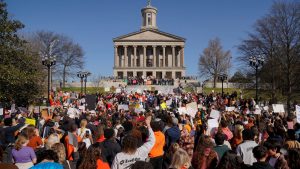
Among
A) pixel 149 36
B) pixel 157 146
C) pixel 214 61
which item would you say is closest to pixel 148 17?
pixel 149 36

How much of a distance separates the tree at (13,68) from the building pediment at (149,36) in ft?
217

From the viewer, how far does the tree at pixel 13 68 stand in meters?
22.6

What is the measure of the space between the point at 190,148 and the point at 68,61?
7819 cm

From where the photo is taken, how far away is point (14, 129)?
9953 millimetres

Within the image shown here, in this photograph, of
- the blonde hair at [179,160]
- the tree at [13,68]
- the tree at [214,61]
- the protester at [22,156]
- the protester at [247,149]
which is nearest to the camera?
the blonde hair at [179,160]

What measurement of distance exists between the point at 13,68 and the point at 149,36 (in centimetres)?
7123

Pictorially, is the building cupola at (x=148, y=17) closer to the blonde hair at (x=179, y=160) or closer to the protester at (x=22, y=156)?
the protester at (x=22, y=156)

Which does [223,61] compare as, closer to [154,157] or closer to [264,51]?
[264,51]

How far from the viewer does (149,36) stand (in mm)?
92625

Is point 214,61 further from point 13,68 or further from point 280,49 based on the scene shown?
point 13,68

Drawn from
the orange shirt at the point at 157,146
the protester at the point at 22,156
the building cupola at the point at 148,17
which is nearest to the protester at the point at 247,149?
the orange shirt at the point at 157,146

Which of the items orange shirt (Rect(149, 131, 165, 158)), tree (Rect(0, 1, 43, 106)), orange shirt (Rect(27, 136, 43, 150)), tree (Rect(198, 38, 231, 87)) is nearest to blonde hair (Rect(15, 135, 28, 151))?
orange shirt (Rect(27, 136, 43, 150))

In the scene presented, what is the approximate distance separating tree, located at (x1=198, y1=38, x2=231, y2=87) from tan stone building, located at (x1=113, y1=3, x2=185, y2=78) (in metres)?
7.50

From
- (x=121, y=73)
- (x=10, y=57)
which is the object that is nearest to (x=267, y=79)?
(x=10, y=57)
